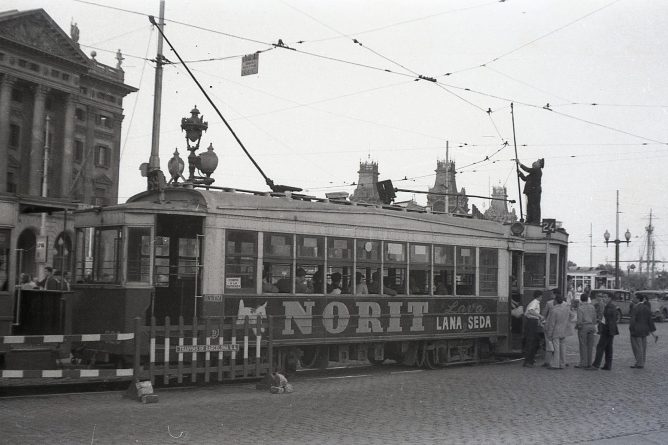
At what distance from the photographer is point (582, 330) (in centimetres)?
1811

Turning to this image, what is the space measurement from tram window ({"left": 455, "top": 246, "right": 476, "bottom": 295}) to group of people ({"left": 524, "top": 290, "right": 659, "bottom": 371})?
4.83 feet

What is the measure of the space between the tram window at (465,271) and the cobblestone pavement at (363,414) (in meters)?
3.46

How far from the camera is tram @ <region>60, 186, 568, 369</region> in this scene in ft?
43.3

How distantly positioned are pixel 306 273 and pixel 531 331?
6.10 metres

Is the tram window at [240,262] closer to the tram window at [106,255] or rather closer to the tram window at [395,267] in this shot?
the tram window at [106,255]

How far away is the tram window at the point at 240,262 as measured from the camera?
13.8 meters

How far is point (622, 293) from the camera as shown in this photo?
4588cm

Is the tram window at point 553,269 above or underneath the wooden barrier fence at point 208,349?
above

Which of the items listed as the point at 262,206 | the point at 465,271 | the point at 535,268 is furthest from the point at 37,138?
the point at 262,206

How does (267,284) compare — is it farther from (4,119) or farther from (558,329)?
(4,119)

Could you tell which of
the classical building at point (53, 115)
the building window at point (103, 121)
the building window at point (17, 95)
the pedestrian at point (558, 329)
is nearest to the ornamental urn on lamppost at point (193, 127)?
the pedestrian at point (558, 329)

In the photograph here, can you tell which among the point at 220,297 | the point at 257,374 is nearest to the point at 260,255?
the point at 220,297

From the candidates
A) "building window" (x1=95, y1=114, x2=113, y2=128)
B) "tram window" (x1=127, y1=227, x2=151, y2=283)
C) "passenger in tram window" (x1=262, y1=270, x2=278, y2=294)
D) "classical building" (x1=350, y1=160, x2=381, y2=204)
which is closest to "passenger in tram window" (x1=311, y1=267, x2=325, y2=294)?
"passenger in tram window" (x1=262, y1=270, x2=278, y2=294)

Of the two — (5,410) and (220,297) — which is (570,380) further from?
(5,410)
